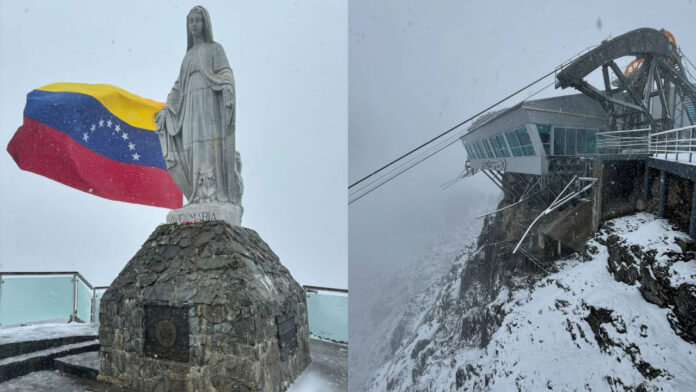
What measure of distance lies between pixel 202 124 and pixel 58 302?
172 inches

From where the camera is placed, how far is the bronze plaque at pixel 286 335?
141 inches

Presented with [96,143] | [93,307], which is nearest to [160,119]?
[96,143]

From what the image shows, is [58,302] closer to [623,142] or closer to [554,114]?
[554,114]

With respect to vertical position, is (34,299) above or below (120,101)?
below

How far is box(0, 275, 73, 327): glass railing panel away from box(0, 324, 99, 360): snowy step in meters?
0.99

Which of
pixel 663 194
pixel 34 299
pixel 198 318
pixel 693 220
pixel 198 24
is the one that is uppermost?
pixel 198 24

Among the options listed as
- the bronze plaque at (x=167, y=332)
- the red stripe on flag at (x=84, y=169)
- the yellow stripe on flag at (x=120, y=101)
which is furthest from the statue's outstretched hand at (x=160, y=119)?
the red stripe on flag at (x=84, y=169)

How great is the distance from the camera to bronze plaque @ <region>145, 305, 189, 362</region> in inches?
130

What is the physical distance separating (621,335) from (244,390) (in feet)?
8.44

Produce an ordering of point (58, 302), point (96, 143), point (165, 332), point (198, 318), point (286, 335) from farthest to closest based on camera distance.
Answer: point (58, 302) < point (96, 143) < point (286, 335) < point (165, 332) < point (198, 318)

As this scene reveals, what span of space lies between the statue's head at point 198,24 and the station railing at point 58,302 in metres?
3.58

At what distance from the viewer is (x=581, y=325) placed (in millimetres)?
1817

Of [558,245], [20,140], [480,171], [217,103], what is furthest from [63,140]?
[558,245]

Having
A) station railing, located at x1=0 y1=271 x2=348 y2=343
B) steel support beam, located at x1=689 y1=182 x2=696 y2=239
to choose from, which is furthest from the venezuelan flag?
steel support beam, located at x1=689 y1=182 x2=696 y2=239
